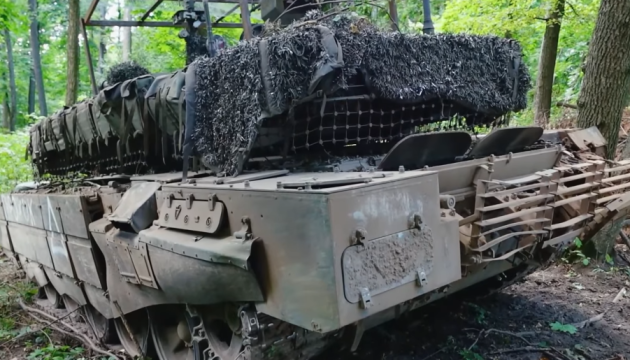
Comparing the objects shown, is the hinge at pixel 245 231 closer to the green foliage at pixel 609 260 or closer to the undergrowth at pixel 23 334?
the undergrowth at pixel 23 334

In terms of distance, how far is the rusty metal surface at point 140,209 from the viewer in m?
3.57

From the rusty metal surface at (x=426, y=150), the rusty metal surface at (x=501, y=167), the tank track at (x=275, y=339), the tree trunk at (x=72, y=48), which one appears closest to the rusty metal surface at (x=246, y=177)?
the rusty metal surface at (x=426, y=150)

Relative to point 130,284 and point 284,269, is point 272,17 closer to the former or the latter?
point 130,284

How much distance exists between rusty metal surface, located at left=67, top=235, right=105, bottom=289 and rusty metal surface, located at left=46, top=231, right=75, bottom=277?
0.37ft

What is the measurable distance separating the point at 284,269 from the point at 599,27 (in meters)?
4.62

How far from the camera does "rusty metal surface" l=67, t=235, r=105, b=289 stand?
4.45 metres

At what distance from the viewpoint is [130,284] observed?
13.2 ft

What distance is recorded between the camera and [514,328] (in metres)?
4.47

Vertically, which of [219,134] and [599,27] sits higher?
[599,27]

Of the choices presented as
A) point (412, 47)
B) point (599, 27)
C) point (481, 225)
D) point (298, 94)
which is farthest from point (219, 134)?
point (599, 27)

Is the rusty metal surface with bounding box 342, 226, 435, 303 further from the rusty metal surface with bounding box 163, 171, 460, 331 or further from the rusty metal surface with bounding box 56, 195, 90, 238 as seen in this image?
the rusty metal surface with bounding box 56, 195, 90, 238

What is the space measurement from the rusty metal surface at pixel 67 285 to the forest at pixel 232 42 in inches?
113

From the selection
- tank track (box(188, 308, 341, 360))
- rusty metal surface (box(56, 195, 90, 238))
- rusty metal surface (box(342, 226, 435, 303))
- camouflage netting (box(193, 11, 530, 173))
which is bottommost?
tank track (box(188, 308, 341, 360))

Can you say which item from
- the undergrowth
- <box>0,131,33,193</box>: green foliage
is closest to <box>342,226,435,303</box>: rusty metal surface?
the undergrowth
